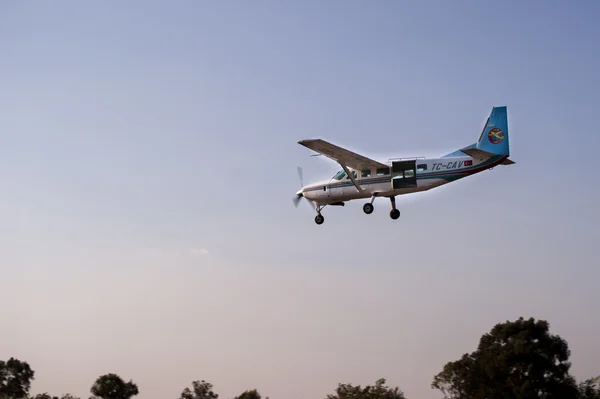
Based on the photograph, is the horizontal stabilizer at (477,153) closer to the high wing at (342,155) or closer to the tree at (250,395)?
the high wing at (342,155)

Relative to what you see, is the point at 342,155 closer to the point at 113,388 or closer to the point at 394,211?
the point at 394,211

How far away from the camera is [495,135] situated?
1767 inches

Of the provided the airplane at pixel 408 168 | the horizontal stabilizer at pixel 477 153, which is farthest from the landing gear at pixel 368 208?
the horizontal stabilizer at pixel 477 153

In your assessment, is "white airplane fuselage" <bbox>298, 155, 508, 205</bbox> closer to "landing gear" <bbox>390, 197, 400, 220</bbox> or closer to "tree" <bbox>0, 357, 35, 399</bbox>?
"landing gear" <bbox>390, 197, 400, 220</bbox>

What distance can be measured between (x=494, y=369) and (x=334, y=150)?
3240 cm

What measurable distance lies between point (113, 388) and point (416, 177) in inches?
1738

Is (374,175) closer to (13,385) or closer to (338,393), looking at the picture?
(338,393)

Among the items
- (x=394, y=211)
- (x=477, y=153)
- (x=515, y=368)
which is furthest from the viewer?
(x=515, y=368)

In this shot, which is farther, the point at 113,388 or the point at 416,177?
the point at 113,388

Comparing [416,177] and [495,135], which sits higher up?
[495,135]

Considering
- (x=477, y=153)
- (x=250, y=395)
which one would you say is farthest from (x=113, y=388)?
(x=477, y=153)

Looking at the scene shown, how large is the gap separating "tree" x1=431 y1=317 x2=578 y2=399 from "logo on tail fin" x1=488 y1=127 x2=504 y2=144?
1206 inches

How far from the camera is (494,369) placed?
71250mm

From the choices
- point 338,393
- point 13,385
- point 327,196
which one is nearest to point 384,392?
point 338,393
